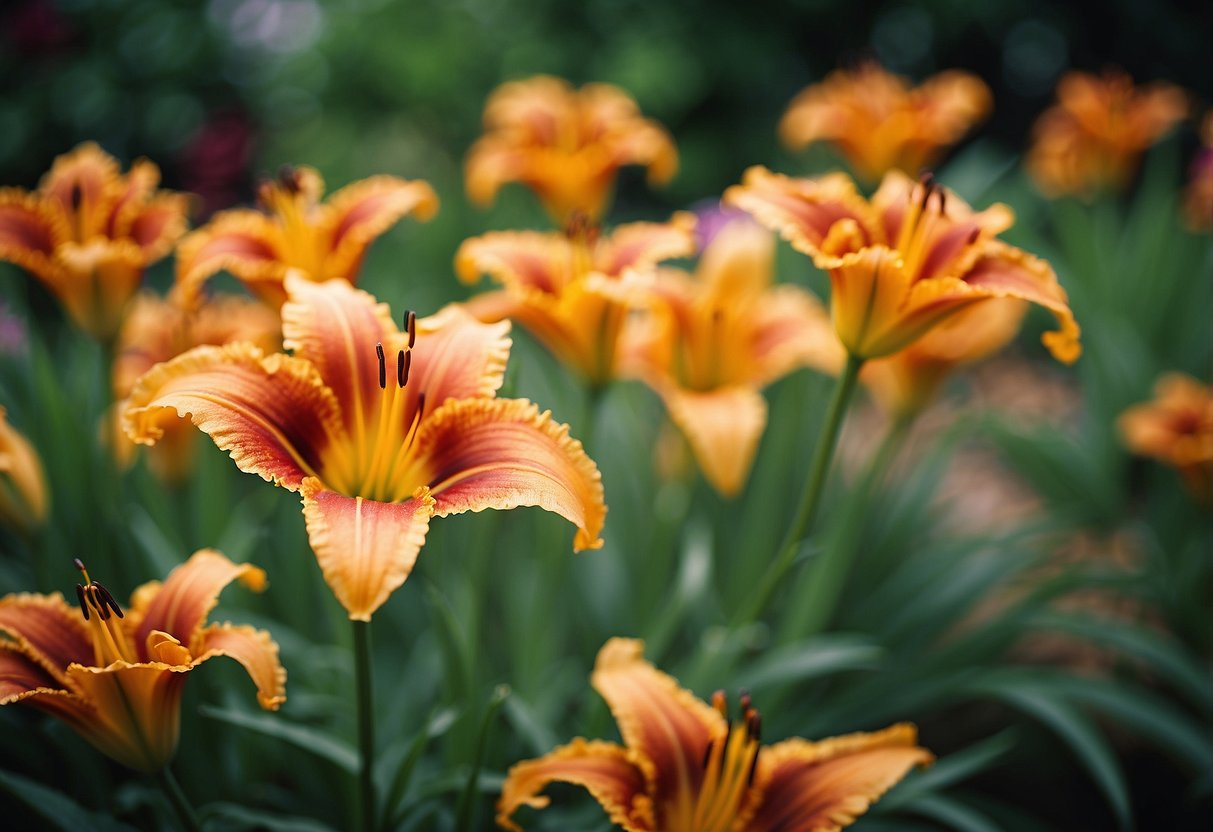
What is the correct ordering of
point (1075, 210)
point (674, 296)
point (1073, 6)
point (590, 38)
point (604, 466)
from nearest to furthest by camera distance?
point (674, 296) < point (604, 466) < point (1075, 210) < point (590, 38) < point (1073, 6)

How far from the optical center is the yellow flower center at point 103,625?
0.90 metres

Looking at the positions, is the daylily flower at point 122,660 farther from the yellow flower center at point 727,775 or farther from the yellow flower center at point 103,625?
the yellow flower center at point 727,775

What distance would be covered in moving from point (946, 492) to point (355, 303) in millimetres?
2010

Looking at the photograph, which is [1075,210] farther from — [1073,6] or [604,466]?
[1073,6]

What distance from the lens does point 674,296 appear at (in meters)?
1.49

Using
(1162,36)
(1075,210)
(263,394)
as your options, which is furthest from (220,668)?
(1162,36)

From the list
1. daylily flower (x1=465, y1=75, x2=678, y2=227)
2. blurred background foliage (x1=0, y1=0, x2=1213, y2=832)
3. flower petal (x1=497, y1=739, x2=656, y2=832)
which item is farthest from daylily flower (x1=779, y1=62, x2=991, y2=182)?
flower petal (x1=497, y1=739, x2=656, y2=832)

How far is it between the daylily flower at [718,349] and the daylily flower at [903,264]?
0.29m

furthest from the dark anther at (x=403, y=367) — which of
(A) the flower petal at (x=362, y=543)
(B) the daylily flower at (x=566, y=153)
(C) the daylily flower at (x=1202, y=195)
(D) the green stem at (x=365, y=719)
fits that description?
(C) the daylily flower at (x=1202, y=195)

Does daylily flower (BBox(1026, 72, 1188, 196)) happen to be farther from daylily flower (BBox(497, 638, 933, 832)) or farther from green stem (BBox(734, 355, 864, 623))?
daylily flower (BBox(497, 638, 933, 832))

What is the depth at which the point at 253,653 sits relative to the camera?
3.05ft

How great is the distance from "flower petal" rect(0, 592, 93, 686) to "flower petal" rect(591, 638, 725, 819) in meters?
0.56

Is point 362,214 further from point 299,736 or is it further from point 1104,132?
point 1104,132

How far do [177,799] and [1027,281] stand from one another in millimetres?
1091
